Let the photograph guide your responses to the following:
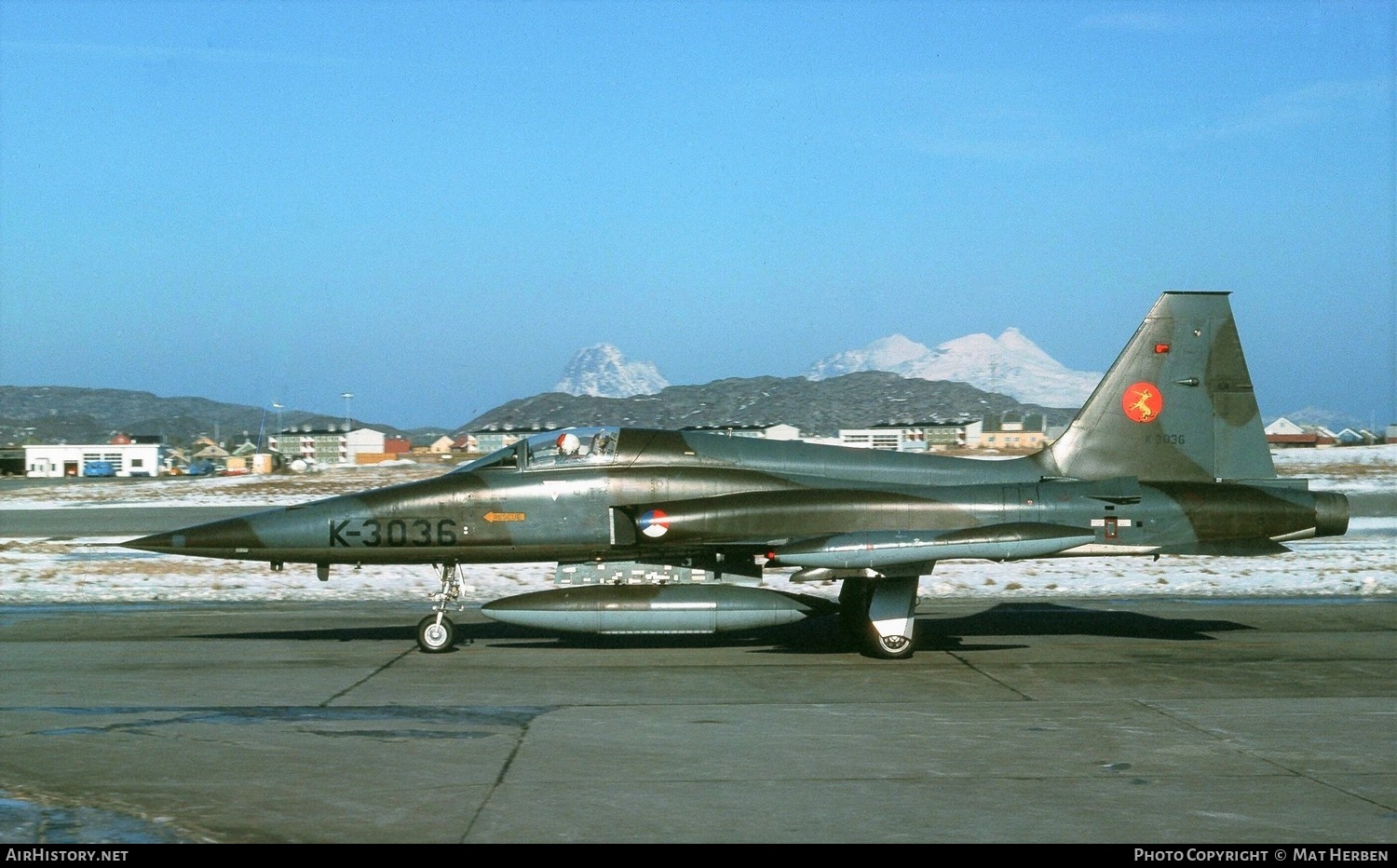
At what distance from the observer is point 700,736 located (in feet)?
32.2

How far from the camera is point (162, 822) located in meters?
7.19

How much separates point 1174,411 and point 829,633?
207 inches

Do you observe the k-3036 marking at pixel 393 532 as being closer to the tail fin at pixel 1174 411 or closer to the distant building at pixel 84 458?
the tail fin at pixel 1174 411

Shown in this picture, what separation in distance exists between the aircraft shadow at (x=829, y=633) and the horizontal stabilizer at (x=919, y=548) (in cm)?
161

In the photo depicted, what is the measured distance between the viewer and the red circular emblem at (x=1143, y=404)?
15.9 metres

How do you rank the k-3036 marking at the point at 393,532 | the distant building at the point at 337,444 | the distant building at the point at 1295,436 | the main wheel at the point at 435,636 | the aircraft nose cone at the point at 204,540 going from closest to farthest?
1. the aircraft nose cone at the point at 204,540
2. the main wheel at the point at 435,636
3. the k-3036 marking at the point at 393,532
4. the distant building at the point at 1295,436
5. the distant building at the point at 337,444

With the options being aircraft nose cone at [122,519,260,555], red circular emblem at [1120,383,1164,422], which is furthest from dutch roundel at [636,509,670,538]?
red circular emblem at [1120,383,1164,422]

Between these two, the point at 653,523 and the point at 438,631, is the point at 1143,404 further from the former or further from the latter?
the point at 438,631

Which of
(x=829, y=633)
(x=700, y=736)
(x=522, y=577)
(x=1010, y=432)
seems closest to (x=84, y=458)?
→ (x=1010, y=432)

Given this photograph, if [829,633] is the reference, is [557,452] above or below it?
above

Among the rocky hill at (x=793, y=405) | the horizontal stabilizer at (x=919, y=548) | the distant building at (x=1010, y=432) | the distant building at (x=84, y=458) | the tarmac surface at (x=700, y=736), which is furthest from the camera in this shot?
the distant building at (x=1010, y=432)

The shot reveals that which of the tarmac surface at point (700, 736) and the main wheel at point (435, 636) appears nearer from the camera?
the tarmac surface at point (700, 736)

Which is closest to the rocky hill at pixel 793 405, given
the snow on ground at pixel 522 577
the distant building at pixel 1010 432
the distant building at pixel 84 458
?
the distant building at pixel 1010 432

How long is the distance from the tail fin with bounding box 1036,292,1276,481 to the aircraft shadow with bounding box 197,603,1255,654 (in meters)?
2.13
